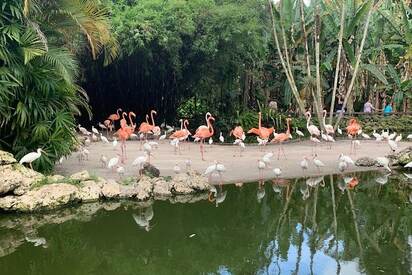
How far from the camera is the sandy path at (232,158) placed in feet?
37.9

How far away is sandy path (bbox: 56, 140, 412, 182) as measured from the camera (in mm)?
11543

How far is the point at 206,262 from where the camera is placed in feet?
20.9

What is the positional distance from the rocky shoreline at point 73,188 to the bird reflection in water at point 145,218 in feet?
1.79

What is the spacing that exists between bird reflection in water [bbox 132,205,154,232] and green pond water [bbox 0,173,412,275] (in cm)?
2

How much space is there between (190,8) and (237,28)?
1.73 meters

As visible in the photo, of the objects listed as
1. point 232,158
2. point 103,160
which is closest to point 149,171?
point 103,160

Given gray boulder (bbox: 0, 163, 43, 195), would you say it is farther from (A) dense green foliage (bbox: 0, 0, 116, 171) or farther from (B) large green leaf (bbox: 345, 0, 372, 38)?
(B) large green leaf (bbox: 345, 0, 372, 38)

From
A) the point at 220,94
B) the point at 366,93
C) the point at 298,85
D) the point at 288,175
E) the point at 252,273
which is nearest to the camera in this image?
the point at 252,273

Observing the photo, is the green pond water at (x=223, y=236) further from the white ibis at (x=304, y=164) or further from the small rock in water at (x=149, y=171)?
the white ibis at (x=304, y=164)

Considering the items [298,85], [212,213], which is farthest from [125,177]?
[298,85]

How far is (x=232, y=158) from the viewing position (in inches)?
542

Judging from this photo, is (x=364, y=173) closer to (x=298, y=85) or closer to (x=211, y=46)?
(x=211, y=46)

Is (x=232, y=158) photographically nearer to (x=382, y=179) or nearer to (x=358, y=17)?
(x=382, y=179)

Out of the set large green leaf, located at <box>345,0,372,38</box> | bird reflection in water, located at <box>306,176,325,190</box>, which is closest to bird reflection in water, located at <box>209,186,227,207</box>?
bird reflection in water, located at <box>306,176,325,190</box>
